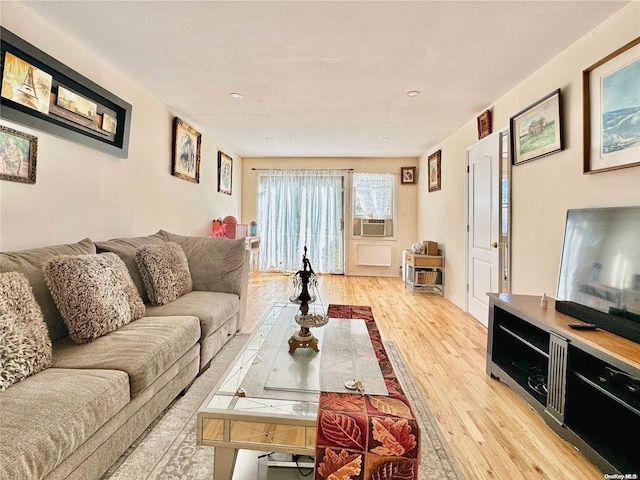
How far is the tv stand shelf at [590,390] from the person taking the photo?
4.19 ft

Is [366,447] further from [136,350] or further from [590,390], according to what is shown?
[590,390]

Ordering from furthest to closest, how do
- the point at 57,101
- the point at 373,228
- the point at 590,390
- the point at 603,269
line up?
the point at 373,228
the point at 57,101
the point at 603,269
the point at 590,390

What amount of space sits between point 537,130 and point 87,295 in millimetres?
3371

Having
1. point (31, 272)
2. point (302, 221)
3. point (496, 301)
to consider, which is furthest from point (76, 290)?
point (302, 221)

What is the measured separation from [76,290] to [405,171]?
224 inches

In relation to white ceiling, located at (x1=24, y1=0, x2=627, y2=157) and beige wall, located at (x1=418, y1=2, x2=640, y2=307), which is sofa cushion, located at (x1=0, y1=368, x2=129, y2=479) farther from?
beige wall, located at (x1=418, y1=2, x2=640, y2=307)

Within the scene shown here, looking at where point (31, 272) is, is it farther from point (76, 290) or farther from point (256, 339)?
point (256, 339)

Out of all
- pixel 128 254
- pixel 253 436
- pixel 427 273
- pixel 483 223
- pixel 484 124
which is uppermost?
pixel 484 124

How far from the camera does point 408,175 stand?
6109 millimetres

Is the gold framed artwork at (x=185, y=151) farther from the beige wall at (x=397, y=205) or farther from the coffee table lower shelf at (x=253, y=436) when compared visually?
the coffee table lower shelf at (x=253, y=436)

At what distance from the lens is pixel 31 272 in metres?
1.53

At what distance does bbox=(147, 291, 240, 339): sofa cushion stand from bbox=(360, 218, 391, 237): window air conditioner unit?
3962 millimetres

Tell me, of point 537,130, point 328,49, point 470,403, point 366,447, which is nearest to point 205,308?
point 366,447

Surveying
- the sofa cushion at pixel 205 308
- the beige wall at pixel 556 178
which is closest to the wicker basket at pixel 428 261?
the beige wall at pixel 556 178
